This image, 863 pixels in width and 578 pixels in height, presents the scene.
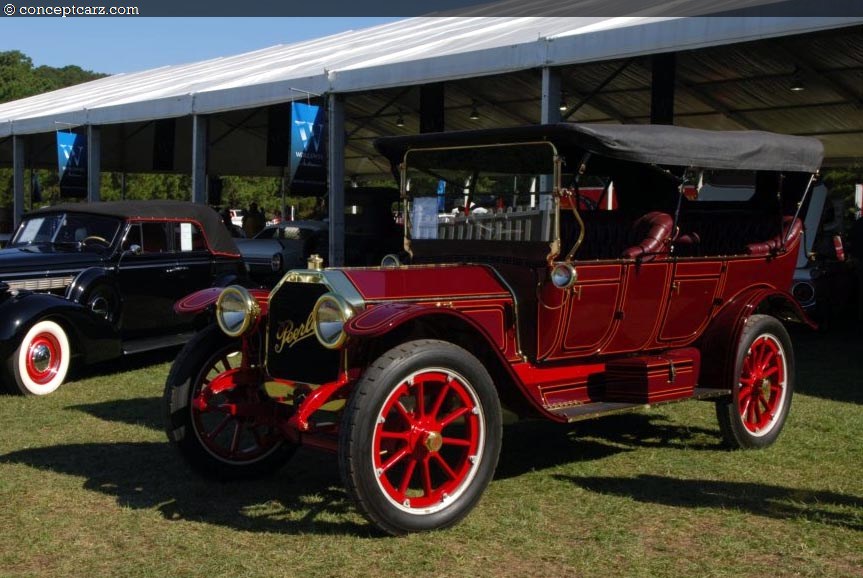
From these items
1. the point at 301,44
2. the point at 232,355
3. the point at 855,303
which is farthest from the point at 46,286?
the point at 301,44

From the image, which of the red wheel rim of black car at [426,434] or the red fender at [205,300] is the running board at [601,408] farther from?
the red fender at [205,300]

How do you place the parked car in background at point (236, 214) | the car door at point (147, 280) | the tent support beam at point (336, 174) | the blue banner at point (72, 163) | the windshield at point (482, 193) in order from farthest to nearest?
the parked car in background at point (236, 214) < the blue banner at point (72, 163) < the tent support beam at point (336, 174) < the car door at point (147, 280) < the windshield at point (482, 193)

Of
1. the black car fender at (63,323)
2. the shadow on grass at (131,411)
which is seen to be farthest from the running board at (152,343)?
the shadow on grass at (131,411)

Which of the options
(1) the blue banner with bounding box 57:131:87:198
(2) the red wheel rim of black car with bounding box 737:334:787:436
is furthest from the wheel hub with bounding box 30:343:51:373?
(1) the blue banner with bounding box 57:131:87:198

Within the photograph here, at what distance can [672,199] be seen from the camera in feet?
21.8

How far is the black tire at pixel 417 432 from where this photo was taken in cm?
400

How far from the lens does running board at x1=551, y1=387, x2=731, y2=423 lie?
4.97m

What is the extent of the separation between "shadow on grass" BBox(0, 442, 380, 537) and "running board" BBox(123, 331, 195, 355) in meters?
2.89

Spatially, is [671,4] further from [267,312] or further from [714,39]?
[267,312]

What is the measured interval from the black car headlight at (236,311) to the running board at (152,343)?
Answer: 4.06 m

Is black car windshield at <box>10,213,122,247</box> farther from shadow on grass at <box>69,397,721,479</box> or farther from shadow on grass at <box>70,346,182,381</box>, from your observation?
shadow on grass at <box>69,397,721,479</box>

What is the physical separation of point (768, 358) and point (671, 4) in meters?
6.14

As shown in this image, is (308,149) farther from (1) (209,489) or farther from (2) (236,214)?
(2) (236,214)

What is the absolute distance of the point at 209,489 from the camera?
498cm
